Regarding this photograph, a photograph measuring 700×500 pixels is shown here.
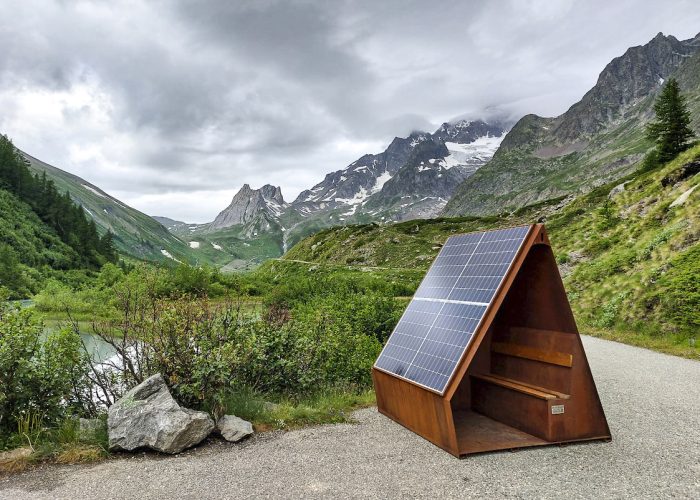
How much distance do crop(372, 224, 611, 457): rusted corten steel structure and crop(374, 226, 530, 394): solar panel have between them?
174 millimetres

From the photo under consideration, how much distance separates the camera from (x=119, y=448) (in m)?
9.25

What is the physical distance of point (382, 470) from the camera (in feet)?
27.5

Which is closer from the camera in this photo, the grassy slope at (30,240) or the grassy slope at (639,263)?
the grassy slope at (639,263)

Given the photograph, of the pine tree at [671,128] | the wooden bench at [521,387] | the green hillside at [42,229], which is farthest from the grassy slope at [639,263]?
the green hillside at [42,229]

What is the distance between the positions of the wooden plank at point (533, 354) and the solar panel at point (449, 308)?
2.04 m

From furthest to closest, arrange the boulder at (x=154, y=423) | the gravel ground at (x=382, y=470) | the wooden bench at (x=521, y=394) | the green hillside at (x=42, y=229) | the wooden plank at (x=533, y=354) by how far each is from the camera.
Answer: the green hillside at (x=42, y=229)
the wooden plank at (x=533, y=354)
the wooden bench at (x=521, y=394)
the boulder at (x=154, y=423)
the gravel ground at (x=382, y=470)

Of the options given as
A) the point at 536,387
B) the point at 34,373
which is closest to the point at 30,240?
the point at 34,373

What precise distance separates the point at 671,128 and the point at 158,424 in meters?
69.5

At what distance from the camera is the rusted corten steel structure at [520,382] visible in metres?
9.41

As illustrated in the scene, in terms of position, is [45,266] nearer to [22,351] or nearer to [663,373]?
[22,351]

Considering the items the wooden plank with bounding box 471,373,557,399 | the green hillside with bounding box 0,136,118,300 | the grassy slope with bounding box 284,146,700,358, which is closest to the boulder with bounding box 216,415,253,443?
the wooden plank with bounding box 471,373,557,399

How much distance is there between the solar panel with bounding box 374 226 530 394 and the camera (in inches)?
380

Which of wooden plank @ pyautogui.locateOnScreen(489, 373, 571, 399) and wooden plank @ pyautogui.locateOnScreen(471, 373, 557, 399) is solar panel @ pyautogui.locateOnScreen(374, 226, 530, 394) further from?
wooden plank @ pyautogui.locateOnScreen(489, 373, 571, 399)

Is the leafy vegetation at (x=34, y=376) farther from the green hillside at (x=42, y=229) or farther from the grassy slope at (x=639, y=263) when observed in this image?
the green hillside at (x=42, y=229)
